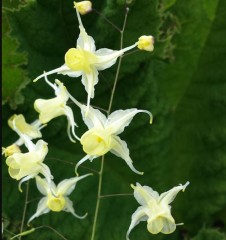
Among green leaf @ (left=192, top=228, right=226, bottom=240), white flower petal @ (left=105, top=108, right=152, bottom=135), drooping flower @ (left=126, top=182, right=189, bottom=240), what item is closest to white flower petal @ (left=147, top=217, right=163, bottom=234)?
drooping flower @ (left=126, top=182, right=189, bottom=240)

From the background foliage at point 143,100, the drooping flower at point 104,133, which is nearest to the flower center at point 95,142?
the drooping flower at point 104,133

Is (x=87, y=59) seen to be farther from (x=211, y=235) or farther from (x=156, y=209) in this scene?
(x=211, y=235)

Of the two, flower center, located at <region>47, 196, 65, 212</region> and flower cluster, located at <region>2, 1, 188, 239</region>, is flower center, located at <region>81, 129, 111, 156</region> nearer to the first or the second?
flower cluster, located at <region>2, 1, 188, 239</region>

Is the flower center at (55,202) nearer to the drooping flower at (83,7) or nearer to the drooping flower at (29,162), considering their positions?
the drooping flower at (29,162)

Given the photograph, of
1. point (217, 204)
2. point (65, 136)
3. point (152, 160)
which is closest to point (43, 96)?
point (65, 136)

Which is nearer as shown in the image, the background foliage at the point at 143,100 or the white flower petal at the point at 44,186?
the white flower petal at the point at 44,186

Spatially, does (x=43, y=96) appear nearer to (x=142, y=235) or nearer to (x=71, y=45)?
(x=71, y=45)
